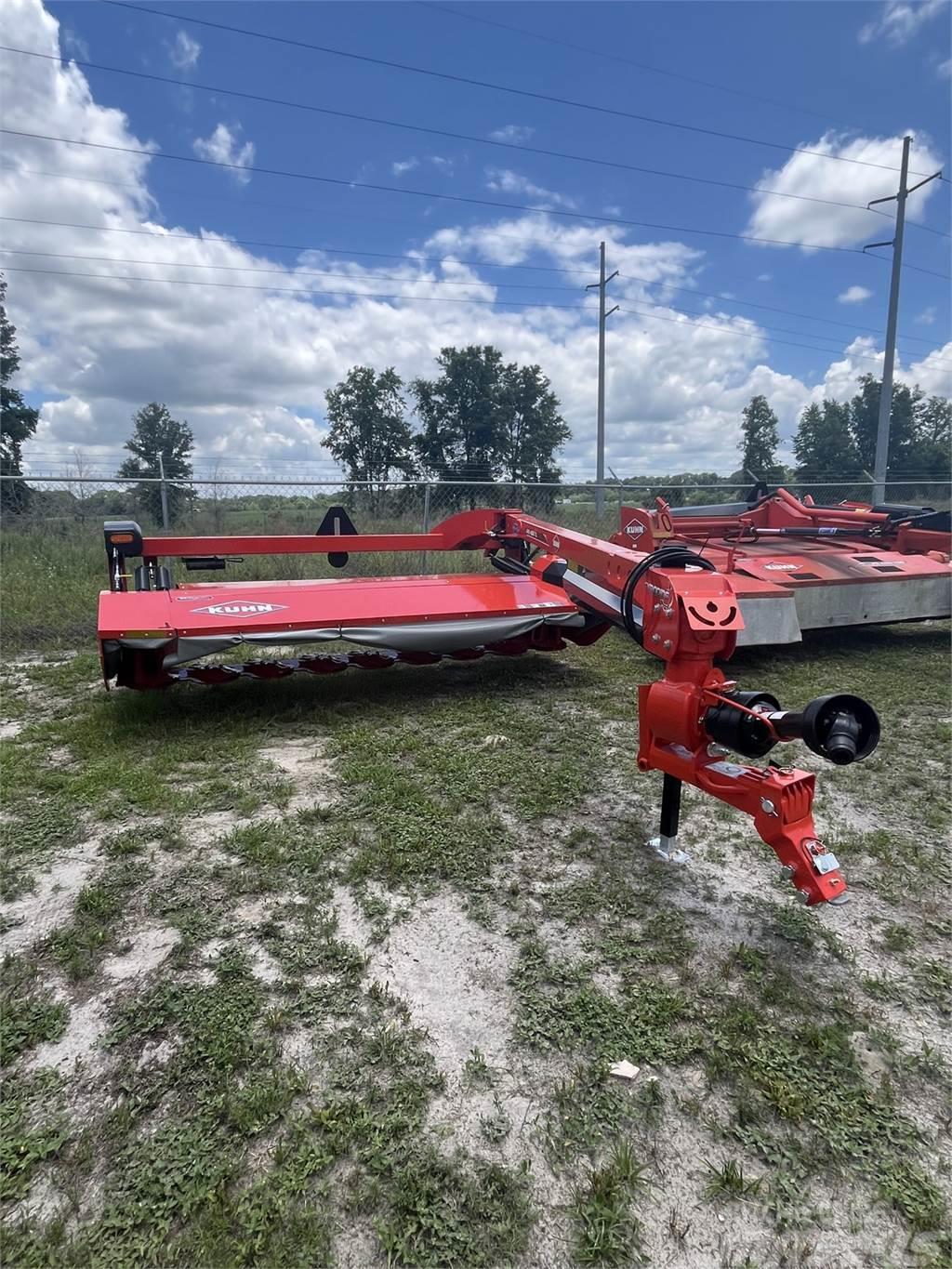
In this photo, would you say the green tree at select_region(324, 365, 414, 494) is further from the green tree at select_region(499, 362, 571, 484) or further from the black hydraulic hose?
the black hydraulic hose

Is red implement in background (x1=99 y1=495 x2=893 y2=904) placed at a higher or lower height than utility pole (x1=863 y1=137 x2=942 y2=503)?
lower

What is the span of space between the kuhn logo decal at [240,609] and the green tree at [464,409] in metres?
23.2

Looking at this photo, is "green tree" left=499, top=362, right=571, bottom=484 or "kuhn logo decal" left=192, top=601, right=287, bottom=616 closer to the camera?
"kuhn logo decal" left=192, top=601, right=287, bottom=616

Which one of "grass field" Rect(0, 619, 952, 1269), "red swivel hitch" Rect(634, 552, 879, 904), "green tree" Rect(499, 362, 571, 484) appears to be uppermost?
"green tree" Rect(499, 362, 571, 484)

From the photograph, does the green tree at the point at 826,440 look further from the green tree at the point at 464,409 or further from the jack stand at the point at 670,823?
the jack stand at the point at 670,823

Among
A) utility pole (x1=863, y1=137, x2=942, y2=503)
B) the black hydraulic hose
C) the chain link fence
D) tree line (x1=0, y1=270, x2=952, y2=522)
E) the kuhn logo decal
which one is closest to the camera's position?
the black hydraulic hose

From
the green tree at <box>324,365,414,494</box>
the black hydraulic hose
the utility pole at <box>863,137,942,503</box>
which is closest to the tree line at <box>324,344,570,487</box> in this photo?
the green tree at <box>324,365,414,494</box>

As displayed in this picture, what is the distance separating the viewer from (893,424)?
33906 millimetres

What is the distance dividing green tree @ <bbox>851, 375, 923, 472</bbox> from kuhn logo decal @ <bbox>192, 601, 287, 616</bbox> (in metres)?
34.8

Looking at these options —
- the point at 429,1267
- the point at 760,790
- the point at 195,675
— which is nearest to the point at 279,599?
the point at 195,675

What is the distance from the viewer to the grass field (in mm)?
1578

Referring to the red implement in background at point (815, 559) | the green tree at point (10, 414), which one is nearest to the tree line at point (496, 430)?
the green tree at point (10, 414)

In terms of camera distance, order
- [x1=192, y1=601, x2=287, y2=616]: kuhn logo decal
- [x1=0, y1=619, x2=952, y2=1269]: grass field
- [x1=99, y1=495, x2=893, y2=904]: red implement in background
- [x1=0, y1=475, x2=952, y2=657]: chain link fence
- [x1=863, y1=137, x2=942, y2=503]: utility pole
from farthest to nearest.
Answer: [x1=863, y1=137, x2=942, y2=503]: utility pole
[x1=0, y1=475, x2=952, y2=657]: chain link fence
[x1=192, y1=601, x2=287, y2=616]: kuhn logo decal
[x1=99, y1=495, x2=893, y2=904]: red implement in background
[x1=0, y1=619, x2=952, y2=1269]: grass field

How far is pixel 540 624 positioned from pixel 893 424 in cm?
3589
